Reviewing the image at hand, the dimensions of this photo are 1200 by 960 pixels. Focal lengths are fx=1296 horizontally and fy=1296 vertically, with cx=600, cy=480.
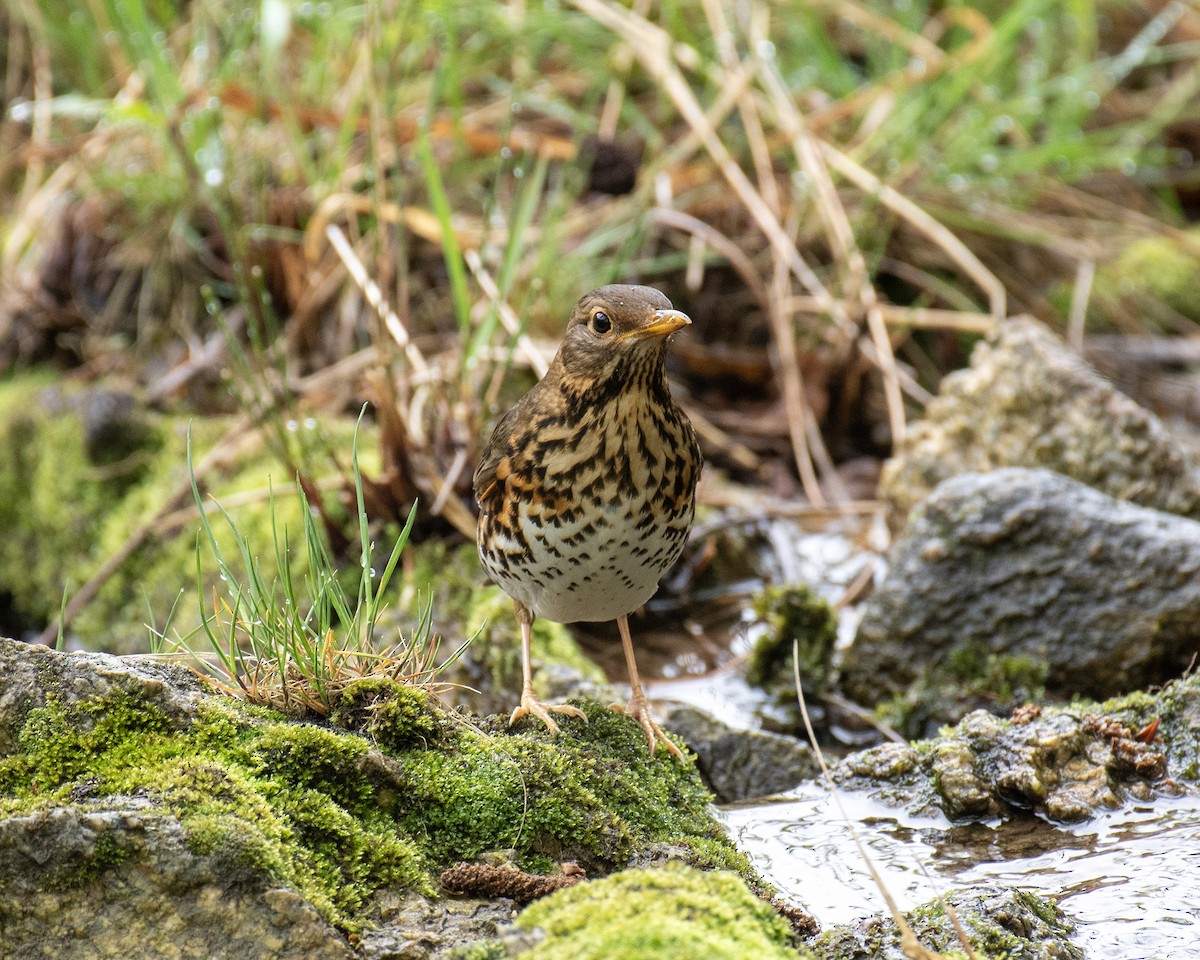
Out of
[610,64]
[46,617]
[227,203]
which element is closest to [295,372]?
[227,203]

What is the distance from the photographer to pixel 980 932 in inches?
98.0

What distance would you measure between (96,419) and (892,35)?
5.10 metres

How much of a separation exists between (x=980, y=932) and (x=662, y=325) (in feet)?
5.02

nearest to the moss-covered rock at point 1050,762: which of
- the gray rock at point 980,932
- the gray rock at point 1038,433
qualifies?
the gray rock at point 980,932

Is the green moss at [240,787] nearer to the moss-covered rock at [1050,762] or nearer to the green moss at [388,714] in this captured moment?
the green moss at [388,714]

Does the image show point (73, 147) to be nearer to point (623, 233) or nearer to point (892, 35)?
point (623, 233)

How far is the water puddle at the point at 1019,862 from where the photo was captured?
8.89ft

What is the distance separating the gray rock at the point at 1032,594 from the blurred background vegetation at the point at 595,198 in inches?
61.6

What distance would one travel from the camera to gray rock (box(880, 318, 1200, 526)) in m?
5.07

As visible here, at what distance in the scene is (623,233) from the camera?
22.6 feet

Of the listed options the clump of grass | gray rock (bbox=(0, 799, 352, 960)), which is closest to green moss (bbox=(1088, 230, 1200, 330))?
the clump of grass

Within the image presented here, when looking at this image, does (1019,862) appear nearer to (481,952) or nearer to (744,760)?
(744,760)

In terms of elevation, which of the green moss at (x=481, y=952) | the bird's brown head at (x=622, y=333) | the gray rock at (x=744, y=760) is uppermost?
the bird's brown head at (x=622, y=333)

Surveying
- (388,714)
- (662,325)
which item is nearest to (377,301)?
(662,325)
